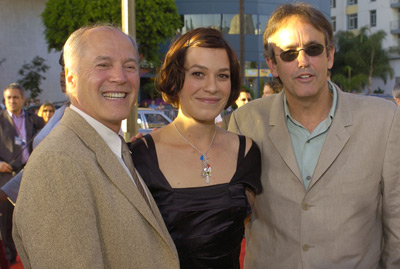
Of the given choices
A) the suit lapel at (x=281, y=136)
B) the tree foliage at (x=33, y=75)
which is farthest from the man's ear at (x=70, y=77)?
the tree foliage at (x=33, y=75)

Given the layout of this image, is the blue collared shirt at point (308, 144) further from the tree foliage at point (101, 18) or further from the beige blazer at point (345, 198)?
the tree foliage at point (101, 18)

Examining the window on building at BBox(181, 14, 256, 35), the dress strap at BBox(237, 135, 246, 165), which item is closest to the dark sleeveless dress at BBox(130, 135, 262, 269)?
the dress strap at BBox(237, 135, 246, 165)

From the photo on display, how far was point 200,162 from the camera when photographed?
2531mm

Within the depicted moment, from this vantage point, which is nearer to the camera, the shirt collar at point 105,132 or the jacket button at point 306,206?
the shirt collar at point 105,132

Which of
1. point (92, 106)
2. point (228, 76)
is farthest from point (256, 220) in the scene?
point (92, 106)

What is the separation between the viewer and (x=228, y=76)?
Result: 2.55 m


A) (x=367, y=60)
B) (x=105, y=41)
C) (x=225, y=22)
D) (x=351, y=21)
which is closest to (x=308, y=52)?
(x=105, y=41)

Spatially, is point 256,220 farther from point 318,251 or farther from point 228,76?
point 228,76

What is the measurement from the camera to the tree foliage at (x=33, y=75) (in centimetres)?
3384

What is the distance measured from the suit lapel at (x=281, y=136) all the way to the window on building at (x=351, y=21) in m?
51.5

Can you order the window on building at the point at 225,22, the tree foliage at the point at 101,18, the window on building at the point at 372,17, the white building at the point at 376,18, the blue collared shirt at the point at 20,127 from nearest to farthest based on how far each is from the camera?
the blue collared shirt at the point at 20,127
the tree foliage at the point at 101,18
the window on building at the point at 225,22
the white building at the point at 376,18
the window on building at the point at 372,17

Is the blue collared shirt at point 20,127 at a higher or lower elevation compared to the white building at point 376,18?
lower

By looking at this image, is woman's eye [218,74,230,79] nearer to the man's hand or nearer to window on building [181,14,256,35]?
the man's hand

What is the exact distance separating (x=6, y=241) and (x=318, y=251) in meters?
3.56
